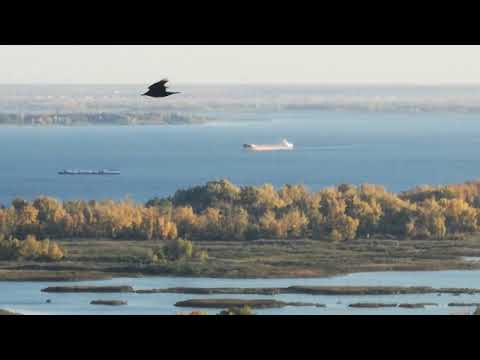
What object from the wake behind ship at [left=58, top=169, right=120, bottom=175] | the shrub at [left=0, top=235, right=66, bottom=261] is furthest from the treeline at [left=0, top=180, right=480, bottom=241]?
the wake behind ship at [left=58, top=169, right=120, bottom=175]

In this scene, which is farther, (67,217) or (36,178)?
(36,178)

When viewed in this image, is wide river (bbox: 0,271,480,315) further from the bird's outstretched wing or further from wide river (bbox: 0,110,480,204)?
wide river (bbox: 0,110,480,204)

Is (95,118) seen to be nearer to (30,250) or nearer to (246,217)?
(246,217)

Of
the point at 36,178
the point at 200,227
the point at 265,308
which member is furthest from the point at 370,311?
the point at 36,178

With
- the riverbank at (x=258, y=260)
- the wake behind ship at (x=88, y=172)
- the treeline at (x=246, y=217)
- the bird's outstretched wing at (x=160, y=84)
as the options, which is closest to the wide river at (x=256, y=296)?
the riverbank at (x=258, y=260)

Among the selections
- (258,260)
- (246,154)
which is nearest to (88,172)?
(246,154)

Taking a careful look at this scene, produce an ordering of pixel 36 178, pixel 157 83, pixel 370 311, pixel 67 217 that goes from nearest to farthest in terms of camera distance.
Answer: pixel 157 83 → pixel 370 311 → pixel 67 217 → pixel 36 178
